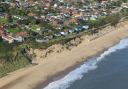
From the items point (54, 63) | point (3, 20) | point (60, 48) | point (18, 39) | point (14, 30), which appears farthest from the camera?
point (3, 20)

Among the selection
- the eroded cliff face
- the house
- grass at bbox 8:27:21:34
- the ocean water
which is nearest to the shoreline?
the ocean water

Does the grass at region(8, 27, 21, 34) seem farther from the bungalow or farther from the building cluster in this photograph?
the bungalow

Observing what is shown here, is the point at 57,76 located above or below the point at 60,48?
below

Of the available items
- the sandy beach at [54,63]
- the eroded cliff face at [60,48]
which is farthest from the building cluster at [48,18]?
the sandy beach at [54,63]

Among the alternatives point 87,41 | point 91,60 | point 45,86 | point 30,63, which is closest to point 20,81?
point 45,86


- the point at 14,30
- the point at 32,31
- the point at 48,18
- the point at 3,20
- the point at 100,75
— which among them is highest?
the point at 3,20

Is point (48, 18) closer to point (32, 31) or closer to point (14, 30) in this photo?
point (32, 31)

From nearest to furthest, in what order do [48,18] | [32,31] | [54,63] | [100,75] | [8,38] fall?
1. [100,75]
2. [54,63]
3. [8,38]
4. [32,31]
5. [48,18]

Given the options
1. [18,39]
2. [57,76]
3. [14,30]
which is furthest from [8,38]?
[57,76]
